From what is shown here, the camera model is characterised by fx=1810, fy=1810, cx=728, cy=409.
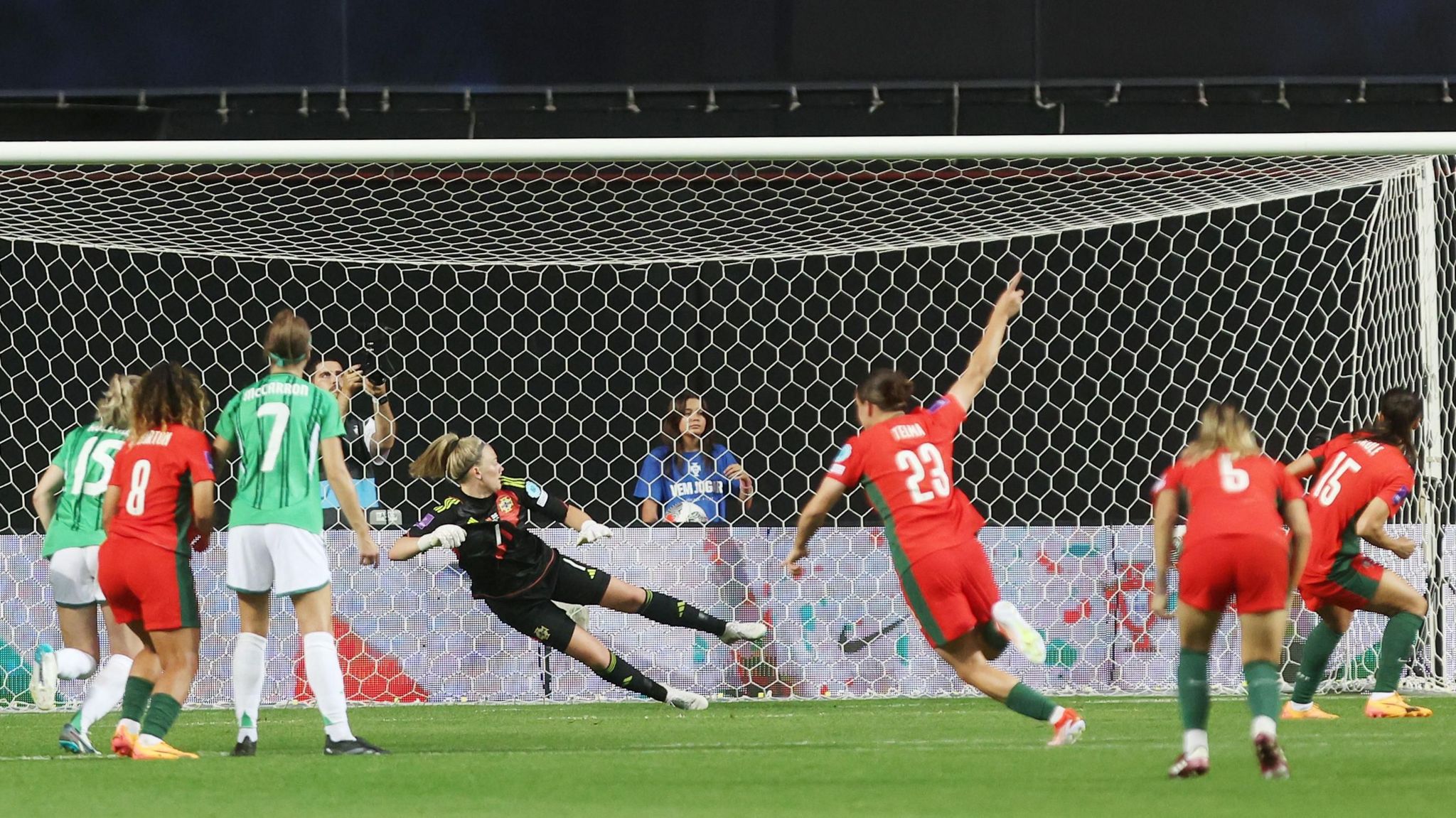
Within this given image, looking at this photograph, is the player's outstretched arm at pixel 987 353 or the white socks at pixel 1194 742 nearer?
the white socks at pixel 1194 742

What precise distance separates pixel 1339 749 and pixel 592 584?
11.5 feet

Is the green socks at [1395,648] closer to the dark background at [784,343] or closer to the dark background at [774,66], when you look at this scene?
the dark background at [784,343]

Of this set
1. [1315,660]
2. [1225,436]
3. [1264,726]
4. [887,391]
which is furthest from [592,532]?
[1264,726]

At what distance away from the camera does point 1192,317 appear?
36.8ft

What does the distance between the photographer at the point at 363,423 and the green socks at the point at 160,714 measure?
2.88 metres

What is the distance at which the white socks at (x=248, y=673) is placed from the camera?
611 centimetres

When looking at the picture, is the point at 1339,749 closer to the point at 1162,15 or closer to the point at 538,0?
the point at 1162,15

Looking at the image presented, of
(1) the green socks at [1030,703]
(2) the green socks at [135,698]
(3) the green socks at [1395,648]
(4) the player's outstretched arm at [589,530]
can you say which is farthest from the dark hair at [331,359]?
(3) the green socks at [1395,648]

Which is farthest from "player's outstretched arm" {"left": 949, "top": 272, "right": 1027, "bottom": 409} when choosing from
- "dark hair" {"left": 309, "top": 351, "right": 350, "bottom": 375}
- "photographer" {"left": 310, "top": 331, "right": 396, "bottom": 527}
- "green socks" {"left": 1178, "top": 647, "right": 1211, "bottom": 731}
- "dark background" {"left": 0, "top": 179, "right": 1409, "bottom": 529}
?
"dark hair" {"left": 309, "top": 351, "right": 350, "bottom": 375}

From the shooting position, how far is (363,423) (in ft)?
32.8

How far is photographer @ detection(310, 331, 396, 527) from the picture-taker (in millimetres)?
9070

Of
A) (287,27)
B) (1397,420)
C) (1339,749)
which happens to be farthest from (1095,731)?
(287,27)

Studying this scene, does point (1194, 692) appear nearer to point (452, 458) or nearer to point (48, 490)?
point (452, 458)

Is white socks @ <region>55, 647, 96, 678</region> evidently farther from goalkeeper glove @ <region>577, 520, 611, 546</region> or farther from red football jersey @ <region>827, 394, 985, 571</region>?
red football jersey @ <region>827, 394, 985, 571</region>
